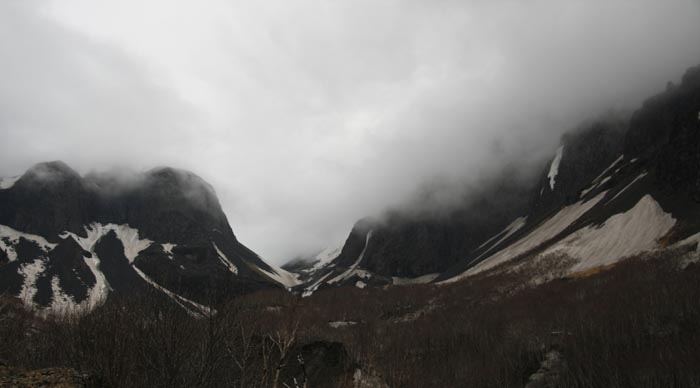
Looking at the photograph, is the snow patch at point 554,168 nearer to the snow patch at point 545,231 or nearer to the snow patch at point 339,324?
the snow patch at point 545,231

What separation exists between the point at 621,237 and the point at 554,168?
9308 centimetres

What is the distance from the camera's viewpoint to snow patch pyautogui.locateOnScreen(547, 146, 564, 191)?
151800 mm

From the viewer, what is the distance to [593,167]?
454 ft

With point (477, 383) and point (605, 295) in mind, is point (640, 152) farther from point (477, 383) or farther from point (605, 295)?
point (477, 383)

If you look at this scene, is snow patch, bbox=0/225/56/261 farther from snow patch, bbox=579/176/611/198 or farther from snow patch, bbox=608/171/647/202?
snow patch, bbox=608/171/647/202

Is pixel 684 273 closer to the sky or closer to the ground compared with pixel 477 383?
closer to the sky

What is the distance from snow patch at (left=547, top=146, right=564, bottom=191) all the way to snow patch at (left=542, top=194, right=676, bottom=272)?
77.2 metres

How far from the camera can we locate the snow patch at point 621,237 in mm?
66125

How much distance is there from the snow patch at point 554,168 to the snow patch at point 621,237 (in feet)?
253

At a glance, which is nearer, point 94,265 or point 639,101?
point 639,101

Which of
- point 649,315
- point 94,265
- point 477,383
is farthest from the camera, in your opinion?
point 94,265

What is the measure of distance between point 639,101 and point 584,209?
2797 inches

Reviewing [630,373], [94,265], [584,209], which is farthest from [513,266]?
[94,265]

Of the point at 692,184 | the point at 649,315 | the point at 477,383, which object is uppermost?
the point at 692,184
